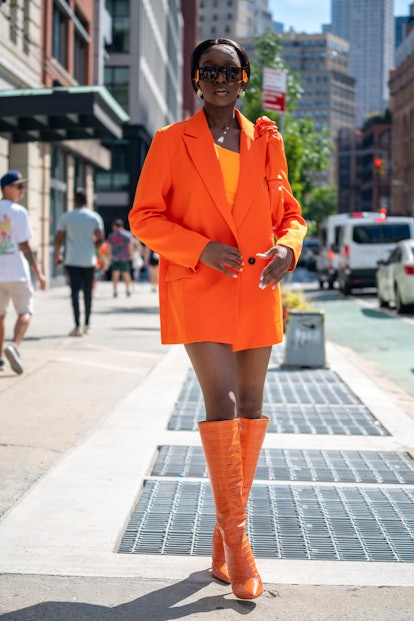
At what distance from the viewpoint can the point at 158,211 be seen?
12.5 feet

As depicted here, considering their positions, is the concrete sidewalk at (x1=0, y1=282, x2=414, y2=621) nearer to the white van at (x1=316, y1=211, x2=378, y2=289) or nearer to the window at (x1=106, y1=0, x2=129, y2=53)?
the white van at (x1=316, y1=211, x2=378, y2=289)

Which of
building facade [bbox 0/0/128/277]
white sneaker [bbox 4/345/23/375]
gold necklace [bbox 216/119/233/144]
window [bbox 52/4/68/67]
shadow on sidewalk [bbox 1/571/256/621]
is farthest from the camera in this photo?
window [bbox 52/4/68/67]

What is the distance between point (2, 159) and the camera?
22.2 meters

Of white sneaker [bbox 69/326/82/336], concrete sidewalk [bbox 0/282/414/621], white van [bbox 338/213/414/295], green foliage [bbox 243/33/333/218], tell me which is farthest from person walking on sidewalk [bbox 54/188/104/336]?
white van [bbox 338/213/414/295]

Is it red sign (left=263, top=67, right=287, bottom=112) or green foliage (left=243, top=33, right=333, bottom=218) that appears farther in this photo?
green foliage (left=243, top=33, right=333, bottom=218)

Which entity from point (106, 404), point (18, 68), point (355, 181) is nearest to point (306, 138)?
point (18, 68)

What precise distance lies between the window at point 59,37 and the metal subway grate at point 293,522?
2608 cm

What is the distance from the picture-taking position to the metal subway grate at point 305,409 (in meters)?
6.95

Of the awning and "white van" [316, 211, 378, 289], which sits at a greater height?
the awning

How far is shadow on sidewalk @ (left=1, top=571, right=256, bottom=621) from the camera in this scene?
3.37 meters

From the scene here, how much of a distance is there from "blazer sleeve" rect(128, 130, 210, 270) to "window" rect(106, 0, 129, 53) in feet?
167

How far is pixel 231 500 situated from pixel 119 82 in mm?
51656

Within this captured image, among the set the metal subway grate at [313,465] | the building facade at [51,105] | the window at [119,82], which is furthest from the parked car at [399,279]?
the window at [119,82]

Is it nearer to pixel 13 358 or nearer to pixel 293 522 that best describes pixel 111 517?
pixel 293 522
